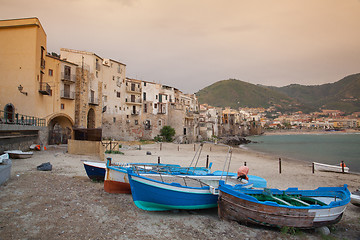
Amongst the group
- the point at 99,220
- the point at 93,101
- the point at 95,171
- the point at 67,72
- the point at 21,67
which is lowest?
the point at 99,220

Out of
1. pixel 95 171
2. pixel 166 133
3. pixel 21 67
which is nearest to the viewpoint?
pixel 95 171

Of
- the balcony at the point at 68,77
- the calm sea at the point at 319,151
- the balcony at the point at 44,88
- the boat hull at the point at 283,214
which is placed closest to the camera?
the boat hull at the point at 283,214

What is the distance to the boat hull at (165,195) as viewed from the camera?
8023 millimetres

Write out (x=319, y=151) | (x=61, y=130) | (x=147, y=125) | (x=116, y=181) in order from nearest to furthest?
(x=116, y=181), (x=61, y=130), (x=319, y=151), (x=147, y=125)

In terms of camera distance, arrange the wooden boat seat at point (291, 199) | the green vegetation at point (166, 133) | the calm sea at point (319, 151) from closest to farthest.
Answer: the wooden boat seat at point (291, 199), the calm sea at point (319, 151), the green vegetation at point (166, 133)

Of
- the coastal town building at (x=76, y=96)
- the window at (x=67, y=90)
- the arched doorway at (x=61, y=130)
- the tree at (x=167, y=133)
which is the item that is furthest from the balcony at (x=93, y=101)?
the tree at (x=167, y=133)

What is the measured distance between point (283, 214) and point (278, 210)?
0.20 meters

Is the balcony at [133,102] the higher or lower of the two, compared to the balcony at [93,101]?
higher

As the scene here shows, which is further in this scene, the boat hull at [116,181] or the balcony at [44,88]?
the balcony at [44,88]

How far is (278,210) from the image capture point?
699 cm

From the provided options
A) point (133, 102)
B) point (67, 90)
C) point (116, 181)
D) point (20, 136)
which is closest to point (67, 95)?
point (67, 90)

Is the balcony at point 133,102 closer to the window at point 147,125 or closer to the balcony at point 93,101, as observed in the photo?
the window at point 147,125

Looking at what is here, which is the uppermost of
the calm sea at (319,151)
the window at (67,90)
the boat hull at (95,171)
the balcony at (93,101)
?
the window at (67,90)

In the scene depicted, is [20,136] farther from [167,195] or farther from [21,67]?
[167,195]
